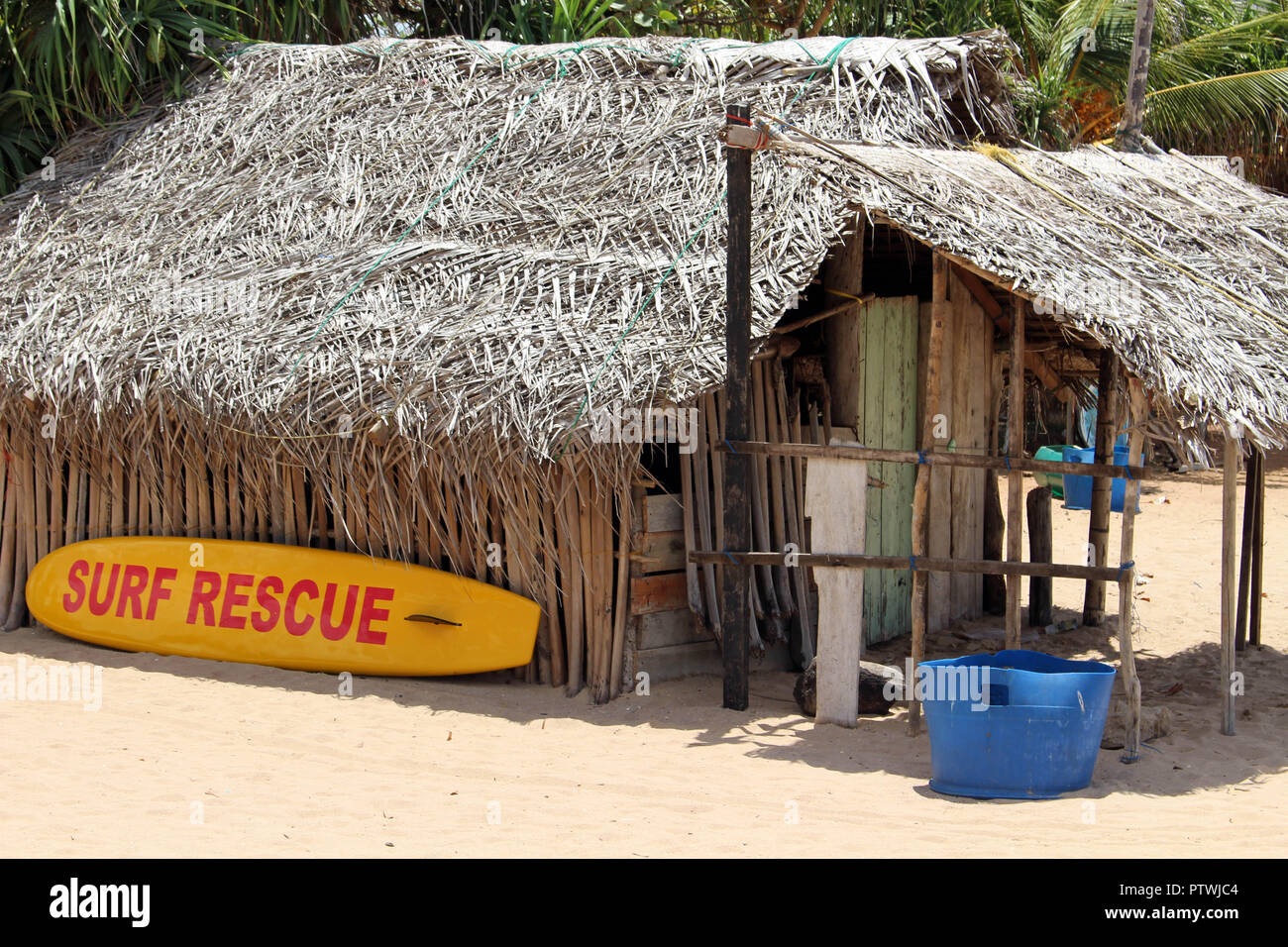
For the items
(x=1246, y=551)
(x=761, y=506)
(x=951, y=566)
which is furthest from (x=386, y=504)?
(x=1246, y=551)

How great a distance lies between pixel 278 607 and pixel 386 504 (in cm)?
96

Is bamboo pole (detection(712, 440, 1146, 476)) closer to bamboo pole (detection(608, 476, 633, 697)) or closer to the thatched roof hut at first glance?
the thatched roof hut

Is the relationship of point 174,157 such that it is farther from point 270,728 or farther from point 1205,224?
point 1205,224

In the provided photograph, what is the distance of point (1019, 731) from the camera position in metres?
4.81

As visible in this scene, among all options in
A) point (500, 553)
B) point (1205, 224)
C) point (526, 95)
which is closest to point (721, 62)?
point (526, 95)

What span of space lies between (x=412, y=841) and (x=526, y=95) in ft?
17.8

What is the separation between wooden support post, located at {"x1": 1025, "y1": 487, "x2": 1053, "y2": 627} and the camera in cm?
844

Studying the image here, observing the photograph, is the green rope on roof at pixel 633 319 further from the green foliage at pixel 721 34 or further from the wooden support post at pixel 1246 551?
the wooden support post at pixel 1246 551

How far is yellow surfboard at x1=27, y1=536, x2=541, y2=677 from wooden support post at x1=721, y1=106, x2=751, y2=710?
1056mm

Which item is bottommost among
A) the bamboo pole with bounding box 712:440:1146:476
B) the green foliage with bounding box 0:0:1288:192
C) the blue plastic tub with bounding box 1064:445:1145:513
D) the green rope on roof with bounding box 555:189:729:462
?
the blue plastic tub with bounding box 1064:445:1145:513

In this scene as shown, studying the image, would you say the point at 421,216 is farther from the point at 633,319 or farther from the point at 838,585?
the point at 838,585

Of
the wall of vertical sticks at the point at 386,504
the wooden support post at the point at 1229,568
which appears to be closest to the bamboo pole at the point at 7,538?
the wall of vertical sticks at the point at 386,504

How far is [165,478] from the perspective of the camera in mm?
7133

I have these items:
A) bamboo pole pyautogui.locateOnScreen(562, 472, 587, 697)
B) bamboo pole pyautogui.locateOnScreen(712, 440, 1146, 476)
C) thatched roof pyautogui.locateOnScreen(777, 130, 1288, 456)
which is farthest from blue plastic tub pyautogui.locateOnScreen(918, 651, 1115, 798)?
bamboo pole pyautogui.locateOnScreen(562, 472, 587, 697)
